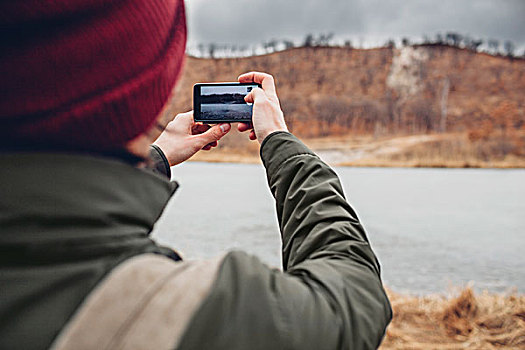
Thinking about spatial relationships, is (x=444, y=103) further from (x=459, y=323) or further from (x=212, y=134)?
(x=212, y=134)

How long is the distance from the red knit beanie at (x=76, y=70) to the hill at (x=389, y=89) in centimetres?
1565

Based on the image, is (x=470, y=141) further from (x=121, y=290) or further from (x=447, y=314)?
(x=121, y=290)

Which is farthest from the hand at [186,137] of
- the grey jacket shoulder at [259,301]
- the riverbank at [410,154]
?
the riverbank at [410,154]

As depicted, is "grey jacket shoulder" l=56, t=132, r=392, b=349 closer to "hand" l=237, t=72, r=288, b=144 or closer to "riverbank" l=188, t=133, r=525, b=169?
"hand" l=237, t=72, r=288, b=144

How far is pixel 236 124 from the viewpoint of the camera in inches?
25.6

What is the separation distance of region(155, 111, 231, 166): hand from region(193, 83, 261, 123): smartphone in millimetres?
12

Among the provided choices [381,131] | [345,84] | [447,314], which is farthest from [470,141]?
[447,314]

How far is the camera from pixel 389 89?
21562 mm

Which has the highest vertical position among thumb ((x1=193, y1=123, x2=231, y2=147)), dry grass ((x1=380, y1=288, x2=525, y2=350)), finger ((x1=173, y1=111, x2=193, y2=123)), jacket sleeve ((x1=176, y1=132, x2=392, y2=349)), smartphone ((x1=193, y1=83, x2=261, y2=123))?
smartphone ((x1=193, y1=83, x2=261, y2=123))

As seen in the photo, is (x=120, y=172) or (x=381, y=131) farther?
(x=381, y=131)

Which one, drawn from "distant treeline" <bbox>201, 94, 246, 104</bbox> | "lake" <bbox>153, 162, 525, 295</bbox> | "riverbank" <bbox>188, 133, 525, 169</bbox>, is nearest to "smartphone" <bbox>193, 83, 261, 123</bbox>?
"distant treeline" <bbox>201, 94, 246, 104</bbox>

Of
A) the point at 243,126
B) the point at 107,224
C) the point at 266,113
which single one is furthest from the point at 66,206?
the point at 243,126

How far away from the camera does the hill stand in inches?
761

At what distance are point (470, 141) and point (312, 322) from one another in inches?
564
